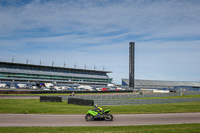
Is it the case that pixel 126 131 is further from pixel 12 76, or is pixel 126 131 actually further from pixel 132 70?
pixel 12 76

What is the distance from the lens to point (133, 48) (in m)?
114

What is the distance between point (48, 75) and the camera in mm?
127188

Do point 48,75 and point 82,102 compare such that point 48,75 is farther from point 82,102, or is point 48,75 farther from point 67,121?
point 67,121

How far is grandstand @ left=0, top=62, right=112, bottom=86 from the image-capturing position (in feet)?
368

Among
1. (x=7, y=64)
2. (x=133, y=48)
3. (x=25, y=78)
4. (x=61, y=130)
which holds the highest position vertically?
(x=133, y=48)

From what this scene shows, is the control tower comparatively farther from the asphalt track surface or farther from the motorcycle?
the motorcycle

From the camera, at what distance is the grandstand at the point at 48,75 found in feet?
368

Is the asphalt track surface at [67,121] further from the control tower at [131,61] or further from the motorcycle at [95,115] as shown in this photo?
the control tower at [131,61]

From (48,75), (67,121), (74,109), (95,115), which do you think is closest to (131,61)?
(48,75)

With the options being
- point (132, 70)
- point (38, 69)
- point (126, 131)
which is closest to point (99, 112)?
point (126, 131)

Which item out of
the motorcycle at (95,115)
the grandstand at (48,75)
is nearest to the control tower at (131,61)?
the grandstand at (48,75)

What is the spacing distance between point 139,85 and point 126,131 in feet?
428

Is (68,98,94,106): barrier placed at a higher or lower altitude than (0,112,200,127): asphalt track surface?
higher

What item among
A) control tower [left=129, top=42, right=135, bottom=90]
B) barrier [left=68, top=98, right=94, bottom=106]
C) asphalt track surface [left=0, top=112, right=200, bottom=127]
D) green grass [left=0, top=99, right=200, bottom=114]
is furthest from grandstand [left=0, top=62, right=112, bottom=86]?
asphalt track surface [left=0, top=112, right=200, bottom=127]
